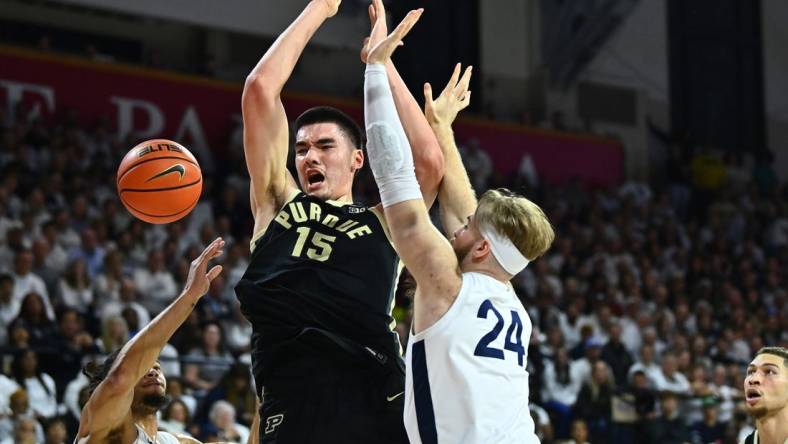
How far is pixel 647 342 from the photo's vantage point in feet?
47.0

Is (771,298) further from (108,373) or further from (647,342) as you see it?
(108,373)

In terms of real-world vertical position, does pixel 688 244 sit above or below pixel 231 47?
below

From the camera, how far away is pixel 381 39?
4.20 m

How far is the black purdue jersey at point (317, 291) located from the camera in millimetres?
4328

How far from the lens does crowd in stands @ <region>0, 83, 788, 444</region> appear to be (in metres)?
10.2

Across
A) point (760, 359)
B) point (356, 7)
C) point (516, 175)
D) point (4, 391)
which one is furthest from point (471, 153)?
point (760, 359)

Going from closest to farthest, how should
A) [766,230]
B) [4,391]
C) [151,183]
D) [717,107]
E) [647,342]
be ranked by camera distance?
[151,183], [4,391], [647,342], [766,230], [717,107]

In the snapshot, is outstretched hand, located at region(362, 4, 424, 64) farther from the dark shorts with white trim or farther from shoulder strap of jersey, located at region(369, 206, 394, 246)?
the dark shorts with white trim

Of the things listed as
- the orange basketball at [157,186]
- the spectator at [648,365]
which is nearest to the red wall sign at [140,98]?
the spectator at [648,365]

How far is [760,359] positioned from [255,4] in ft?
40.2

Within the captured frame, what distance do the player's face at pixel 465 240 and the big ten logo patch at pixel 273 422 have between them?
37.6 inches

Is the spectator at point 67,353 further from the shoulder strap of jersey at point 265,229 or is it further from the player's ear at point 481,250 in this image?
the player's ear at point 481,250

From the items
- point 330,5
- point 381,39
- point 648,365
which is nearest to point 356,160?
point 330,5

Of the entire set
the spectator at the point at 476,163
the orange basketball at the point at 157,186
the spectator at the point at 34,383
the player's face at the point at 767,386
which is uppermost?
the spectator at the point at 476,163
